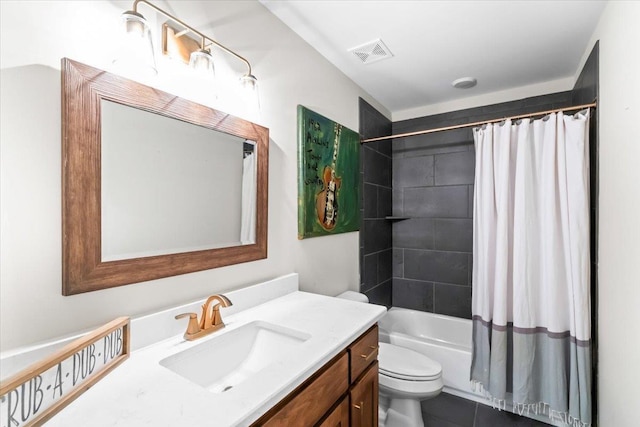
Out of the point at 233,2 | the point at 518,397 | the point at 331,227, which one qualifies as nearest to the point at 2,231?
the point at 233,2

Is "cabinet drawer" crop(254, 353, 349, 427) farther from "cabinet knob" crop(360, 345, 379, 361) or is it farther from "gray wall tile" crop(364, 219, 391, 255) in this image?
"gray wall tile" crop(364, 219, 391, 255)

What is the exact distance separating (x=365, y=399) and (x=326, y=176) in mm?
1273

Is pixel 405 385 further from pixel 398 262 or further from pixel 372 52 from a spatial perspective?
pixel 372 52

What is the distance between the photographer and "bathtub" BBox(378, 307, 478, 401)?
2.09 metres

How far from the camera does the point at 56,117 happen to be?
2.70ft

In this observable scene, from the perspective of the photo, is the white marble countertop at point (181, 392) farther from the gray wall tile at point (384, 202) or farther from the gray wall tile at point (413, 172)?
the gray wall tile at point (413, 172)

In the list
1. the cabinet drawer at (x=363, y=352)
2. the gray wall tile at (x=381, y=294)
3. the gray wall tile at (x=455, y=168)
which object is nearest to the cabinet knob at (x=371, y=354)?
the cabinet drawer at (x=363, y=352)

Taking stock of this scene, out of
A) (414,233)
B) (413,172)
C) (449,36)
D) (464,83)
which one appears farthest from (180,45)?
(414,233)

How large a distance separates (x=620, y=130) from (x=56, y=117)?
2.12m

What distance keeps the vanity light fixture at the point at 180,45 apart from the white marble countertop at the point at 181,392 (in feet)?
3.10

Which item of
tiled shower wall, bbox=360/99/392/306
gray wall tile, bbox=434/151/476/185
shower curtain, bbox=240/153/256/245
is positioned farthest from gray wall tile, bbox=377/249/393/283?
shower curtain, bbox=240/153/256/245

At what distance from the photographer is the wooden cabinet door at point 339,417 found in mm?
947

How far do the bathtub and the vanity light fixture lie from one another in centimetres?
200

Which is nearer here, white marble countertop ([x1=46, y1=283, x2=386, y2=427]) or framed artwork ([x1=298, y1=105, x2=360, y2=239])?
white marble countertop ([x1=46, y1=283, x2=386, y2=427])
